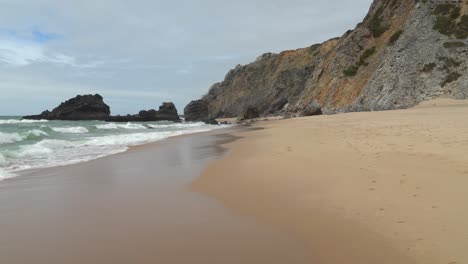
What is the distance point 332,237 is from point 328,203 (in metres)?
1.32

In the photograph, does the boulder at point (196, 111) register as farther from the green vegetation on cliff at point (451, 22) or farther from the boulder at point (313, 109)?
the green vegetation on cliff at point (451, 22)

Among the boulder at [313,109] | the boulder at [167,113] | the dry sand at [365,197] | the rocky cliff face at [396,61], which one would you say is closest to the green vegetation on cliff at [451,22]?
the rocky cliff face at [396,61]

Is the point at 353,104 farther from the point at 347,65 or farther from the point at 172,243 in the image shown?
the point at 172,243

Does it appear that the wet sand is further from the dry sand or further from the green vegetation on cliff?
the green vegetation on cliff

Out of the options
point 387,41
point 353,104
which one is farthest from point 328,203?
point 387,41

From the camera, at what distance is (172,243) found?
4062 millimetres

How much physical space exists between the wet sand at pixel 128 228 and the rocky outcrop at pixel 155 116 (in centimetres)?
6398

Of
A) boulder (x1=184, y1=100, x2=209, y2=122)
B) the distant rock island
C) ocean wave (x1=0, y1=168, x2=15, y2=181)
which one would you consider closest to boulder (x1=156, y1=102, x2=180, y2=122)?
the distant rock island

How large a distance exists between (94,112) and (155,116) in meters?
13.0

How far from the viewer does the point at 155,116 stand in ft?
237

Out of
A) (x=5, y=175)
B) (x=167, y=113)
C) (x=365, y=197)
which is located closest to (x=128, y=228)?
(x=365, y=197)

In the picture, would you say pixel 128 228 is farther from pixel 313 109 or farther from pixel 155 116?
pixel 155 116

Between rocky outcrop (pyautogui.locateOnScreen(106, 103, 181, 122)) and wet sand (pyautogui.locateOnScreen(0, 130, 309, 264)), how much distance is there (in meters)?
64.0

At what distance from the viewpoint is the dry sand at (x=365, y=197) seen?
3.58m
